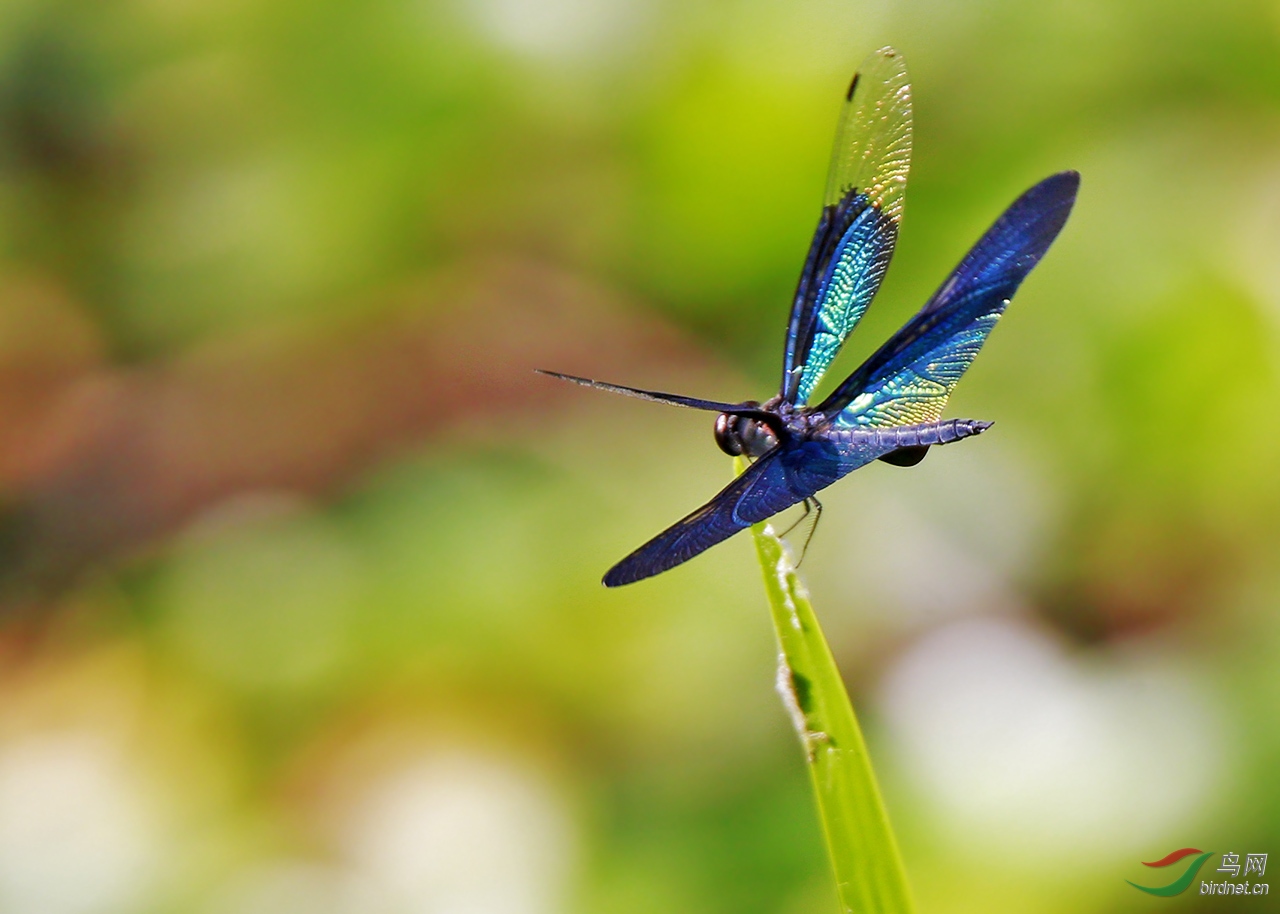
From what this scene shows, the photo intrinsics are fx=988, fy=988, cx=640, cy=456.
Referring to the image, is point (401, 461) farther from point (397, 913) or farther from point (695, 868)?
point (695, 868)

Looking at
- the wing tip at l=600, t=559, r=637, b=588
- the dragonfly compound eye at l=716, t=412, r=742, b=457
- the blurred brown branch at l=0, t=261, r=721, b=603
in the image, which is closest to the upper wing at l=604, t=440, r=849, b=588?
the wing tip at l=600, t=559, r=637, b=588

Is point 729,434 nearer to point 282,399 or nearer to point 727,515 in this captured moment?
point 727,515

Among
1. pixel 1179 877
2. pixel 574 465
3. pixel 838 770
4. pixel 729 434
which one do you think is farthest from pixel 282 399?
pixel 838 770

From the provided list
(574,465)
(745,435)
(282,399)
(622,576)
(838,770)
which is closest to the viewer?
(838,770)

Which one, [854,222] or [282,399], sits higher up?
[282,399]

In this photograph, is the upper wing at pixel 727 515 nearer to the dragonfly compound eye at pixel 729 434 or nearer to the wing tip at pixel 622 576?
the wing tip at pixel 622 576

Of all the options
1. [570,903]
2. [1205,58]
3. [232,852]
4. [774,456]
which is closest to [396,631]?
[232,852]
